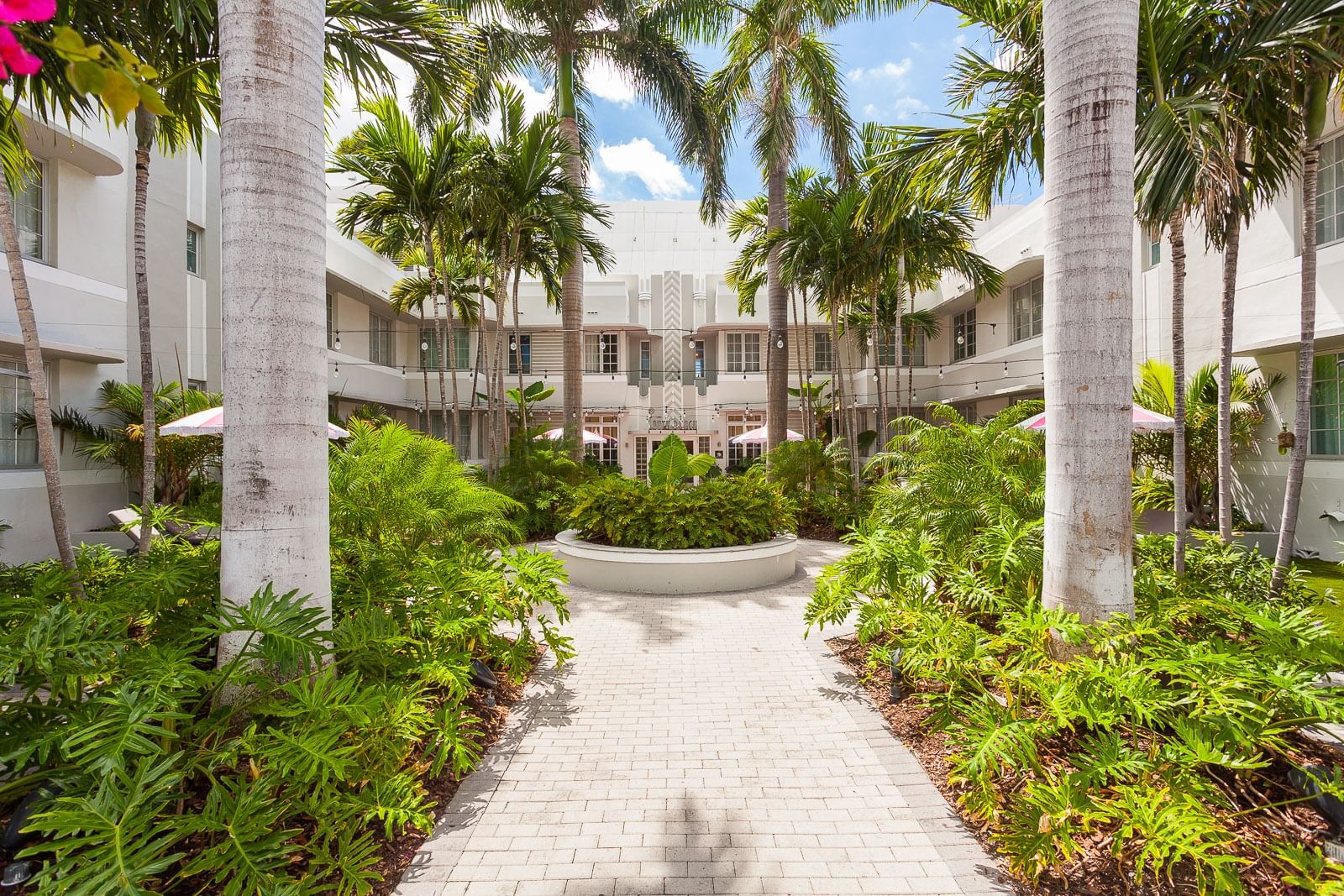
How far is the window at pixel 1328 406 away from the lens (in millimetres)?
8914

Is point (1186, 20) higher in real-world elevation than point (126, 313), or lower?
higher

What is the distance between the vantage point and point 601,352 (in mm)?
24469

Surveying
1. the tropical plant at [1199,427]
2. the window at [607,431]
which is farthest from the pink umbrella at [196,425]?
the window at [607,431]

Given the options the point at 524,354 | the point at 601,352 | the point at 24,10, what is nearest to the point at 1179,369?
the point at 24,10

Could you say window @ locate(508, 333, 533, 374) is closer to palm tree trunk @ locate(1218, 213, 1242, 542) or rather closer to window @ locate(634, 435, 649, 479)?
window @ locate(634, 435, 649, 479)

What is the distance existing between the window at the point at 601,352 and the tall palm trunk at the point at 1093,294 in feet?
69.1

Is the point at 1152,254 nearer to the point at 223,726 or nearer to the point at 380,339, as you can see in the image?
the point at 223,726

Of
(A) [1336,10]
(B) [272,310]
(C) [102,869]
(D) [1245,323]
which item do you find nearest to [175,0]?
(B) [272,310]

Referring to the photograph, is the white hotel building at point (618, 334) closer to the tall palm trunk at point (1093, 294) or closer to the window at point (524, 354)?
the window at point (524, 354)

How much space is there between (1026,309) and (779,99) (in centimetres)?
963

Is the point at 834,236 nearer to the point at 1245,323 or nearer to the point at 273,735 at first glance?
the point at 1245,323

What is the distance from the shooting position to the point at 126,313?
1148cm

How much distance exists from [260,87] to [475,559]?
147 inches

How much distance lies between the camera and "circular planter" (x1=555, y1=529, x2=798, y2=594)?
8.60 metres
